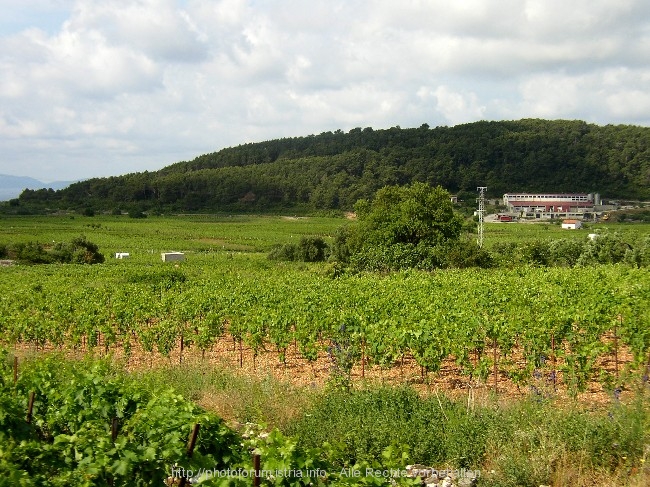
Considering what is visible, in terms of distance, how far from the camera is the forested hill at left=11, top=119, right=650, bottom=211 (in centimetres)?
11462

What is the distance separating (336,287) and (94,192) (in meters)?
117

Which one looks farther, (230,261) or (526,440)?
(230,261)

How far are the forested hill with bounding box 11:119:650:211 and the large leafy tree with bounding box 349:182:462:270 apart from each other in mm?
70677

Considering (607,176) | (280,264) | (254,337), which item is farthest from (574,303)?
(607,176)

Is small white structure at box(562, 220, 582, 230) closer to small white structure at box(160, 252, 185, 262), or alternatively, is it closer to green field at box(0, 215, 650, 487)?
small white structure at box(160, 252, 185, 262)

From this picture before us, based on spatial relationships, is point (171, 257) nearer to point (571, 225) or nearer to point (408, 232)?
point (408, 232)

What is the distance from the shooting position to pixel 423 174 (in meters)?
117

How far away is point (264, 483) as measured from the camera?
15.1ft

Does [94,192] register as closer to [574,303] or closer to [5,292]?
[5,292]

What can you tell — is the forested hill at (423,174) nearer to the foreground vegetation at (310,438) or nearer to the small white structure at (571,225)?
the small white structure at (571,225)

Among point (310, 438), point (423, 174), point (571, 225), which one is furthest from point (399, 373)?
point (423, 174)

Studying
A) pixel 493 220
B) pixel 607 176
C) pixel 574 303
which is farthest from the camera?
pixel 607 176

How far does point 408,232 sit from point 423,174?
80381mm

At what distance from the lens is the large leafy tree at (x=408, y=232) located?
36219 mm
